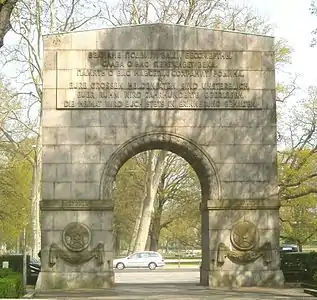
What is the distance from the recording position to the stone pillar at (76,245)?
70.6ft

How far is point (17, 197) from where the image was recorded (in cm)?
4234

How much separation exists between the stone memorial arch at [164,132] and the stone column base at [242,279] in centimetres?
3

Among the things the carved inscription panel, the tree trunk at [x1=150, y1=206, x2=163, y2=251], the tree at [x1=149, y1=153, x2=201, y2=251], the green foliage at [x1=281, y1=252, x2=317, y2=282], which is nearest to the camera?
the carved inscription panel

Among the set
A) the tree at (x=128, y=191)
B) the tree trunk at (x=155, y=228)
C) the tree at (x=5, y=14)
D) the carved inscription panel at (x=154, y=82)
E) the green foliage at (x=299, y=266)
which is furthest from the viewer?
the tree trunk at (x=155, y=228)

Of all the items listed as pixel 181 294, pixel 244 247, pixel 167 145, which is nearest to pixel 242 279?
pixel 244 247

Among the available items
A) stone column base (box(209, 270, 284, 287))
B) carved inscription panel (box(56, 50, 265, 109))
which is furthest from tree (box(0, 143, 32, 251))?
stone column base (box(209, 270, 284, 287))

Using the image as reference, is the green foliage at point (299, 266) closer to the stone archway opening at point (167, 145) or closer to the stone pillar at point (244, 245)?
the stone pillar at point (244, 245)

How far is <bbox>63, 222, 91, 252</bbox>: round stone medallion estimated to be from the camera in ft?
70.9

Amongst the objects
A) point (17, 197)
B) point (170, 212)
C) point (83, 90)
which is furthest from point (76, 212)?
point (170, 212)

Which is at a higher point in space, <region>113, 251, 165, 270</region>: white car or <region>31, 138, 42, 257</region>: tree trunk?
<region>31, 138, 42, 257</region>: tree trunk

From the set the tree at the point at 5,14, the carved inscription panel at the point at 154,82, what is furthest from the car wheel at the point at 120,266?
the tree at the point at 5,14

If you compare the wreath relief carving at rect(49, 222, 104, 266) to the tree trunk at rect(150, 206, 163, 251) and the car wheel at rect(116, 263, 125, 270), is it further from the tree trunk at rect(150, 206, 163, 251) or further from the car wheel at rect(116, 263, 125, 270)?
the tree trunk at rect(150, 206, 163, 251)

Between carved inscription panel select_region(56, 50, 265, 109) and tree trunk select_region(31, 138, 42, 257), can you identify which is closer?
carved inscription panel select_region(56, 50, 265, 109)

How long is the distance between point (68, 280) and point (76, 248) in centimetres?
102
